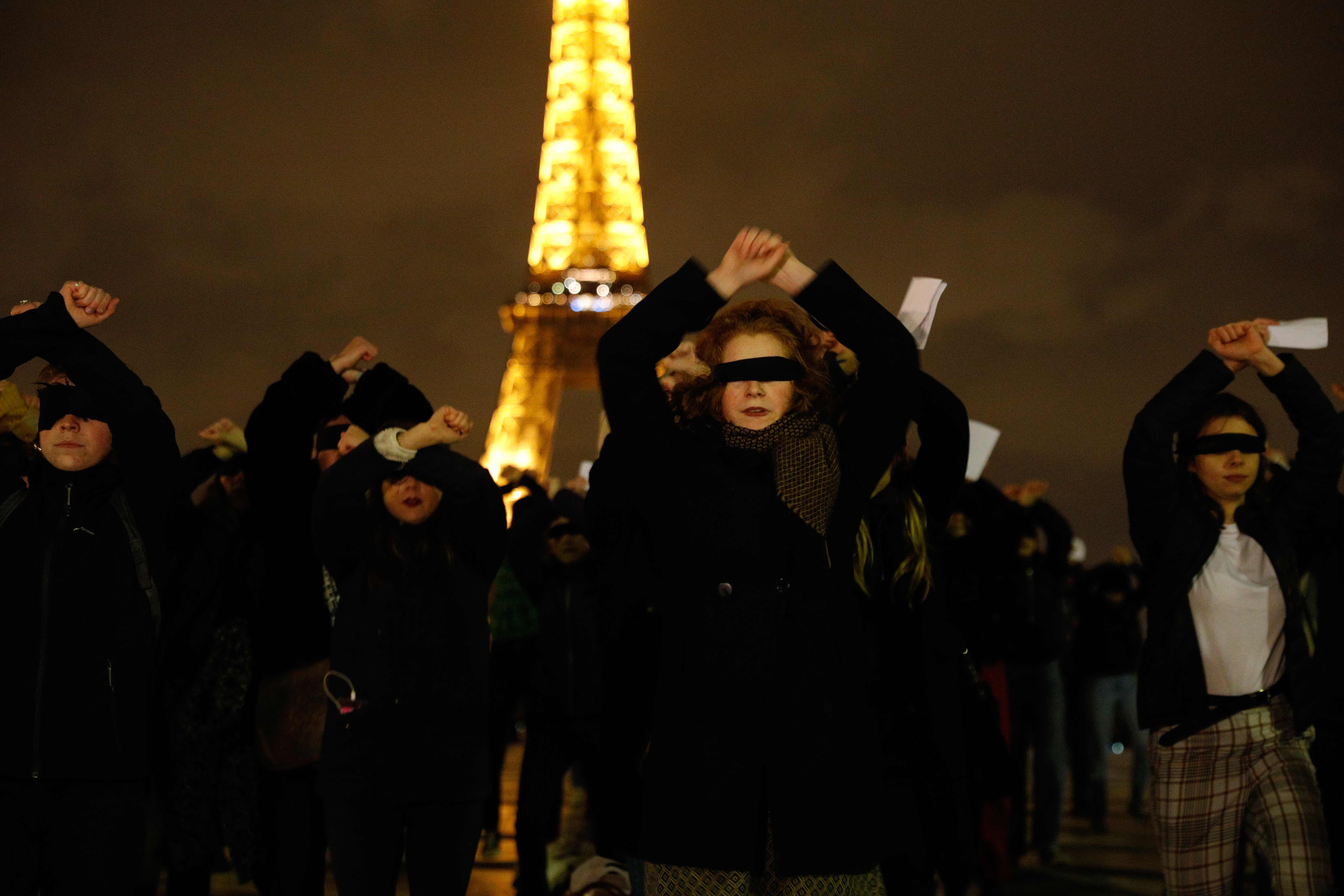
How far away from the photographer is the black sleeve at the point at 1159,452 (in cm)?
424

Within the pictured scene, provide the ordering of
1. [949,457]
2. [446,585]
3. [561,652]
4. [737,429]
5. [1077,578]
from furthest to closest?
[1077,578] → [561,652] → [446,585] → [949,457] → [737,429]

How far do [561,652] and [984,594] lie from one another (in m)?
1.89

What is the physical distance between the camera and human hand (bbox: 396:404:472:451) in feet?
12.7

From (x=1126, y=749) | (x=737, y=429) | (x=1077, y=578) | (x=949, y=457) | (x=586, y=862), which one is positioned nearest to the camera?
(x=737, y=429)

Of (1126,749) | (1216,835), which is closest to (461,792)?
(1216,835)

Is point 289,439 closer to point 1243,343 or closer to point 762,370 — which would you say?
point 762,370

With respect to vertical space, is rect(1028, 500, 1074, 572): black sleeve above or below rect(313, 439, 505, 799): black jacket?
above

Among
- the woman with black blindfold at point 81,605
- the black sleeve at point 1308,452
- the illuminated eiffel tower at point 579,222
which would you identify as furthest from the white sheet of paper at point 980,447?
the illuminated eiffel tower at point 579,222

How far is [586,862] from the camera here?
5.11m

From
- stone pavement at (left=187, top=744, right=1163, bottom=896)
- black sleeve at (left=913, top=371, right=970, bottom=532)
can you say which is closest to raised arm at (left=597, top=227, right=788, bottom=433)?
black sleeve at (left=913, top=371, right=970, bottom=532)

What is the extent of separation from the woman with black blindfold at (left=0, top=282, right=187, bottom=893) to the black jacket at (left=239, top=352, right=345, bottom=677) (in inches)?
21.4

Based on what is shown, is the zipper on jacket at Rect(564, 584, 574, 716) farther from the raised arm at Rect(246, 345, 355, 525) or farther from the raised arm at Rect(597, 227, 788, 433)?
the raised arm at Rect(597, 227, 788, 433)

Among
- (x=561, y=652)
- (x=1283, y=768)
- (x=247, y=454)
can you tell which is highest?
(x=247, y=454)

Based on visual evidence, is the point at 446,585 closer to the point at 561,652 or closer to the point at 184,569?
the point at 184,569
